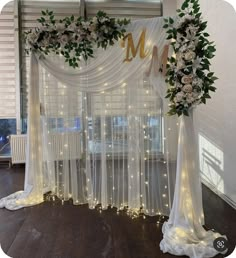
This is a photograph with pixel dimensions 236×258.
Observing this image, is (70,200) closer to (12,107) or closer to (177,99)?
(177,99)

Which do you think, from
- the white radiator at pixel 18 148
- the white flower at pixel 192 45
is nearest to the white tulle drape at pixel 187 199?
the white flower at pixel 192 45

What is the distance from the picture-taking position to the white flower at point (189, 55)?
2.18 metres

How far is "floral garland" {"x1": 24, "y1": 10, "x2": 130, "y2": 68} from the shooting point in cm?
279

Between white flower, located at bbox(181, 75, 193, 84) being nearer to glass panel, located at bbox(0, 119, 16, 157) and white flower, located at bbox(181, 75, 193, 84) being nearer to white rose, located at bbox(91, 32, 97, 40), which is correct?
white rose, located at bbox(91, 32, 97, 40)

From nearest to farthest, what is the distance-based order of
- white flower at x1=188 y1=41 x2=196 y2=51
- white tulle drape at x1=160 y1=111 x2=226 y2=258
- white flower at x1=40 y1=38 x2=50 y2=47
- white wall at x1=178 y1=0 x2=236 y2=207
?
1. white flower at x1=188 y1=41 x2=196 y2=51
2. white tulle drape at x1=160 y1=111 x2=226 y2=258
3. white flower at x1=40 y1=38 x2=50 y2=47
4. white wall at x1=178 y1=0 x2=236 y2=207

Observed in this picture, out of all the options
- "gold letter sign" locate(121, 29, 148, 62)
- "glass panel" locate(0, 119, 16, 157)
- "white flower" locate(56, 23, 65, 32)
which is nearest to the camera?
"gold letter sign" locate(121, 29, 148, 62)

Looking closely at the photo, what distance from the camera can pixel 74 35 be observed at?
2.91m

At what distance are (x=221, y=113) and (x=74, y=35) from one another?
2.17 m

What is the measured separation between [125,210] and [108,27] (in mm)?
2087

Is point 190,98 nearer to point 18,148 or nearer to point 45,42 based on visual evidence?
point 45,42

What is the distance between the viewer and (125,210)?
302 centimetres

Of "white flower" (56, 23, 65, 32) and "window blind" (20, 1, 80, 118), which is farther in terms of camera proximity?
"window blind" (20, 1, 80, 118)

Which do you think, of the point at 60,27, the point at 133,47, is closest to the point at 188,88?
the point at 133,47

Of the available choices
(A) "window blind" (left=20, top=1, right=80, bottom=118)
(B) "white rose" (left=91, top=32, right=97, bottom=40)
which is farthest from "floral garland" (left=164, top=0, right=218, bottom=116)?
(A) "window blind" (left=20, top=1, right=80, bottom=118)
